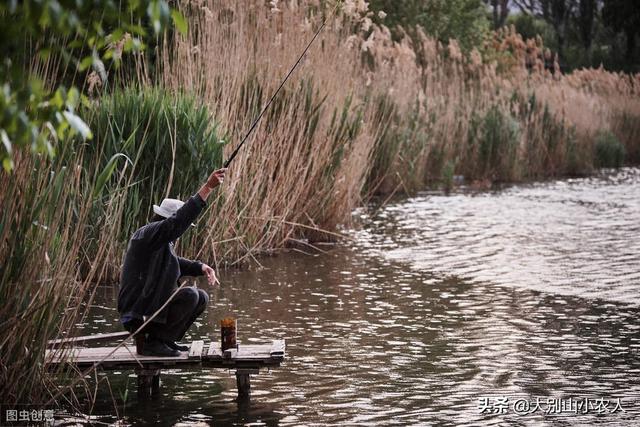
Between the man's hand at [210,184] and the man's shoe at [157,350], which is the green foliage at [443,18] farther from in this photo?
the man's shoe at [157,350]

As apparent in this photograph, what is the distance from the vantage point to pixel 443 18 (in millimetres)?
30375

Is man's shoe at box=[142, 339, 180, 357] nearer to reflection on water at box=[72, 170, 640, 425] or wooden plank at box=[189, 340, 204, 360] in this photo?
wooden plank at box=[189, 340, 204, 360]

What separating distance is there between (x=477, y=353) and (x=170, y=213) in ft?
7.97

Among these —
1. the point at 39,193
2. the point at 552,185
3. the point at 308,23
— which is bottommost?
the point at 552,185

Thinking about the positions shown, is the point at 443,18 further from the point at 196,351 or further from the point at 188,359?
the point at 188,359

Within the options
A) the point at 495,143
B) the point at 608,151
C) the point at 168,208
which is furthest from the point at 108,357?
the point at 608,151

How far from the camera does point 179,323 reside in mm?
7047

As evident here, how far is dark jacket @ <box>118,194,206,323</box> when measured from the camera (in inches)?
277

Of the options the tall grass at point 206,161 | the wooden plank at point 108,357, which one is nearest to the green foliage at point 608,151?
the tall grass at point 206,161

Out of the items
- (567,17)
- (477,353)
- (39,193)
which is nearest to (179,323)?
(39,193)

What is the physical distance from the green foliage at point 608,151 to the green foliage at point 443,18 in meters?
4.61

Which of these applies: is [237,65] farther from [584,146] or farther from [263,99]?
[584,146]

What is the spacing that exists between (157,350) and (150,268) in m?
0.50

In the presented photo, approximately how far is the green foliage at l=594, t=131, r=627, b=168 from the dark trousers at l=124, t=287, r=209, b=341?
1996 centimetres
